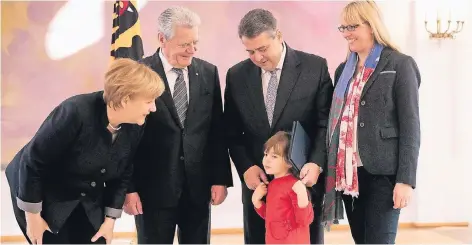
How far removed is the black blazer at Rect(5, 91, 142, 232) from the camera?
Result: 2125 millimetres

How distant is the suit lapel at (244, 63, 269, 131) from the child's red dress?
0.94 feet

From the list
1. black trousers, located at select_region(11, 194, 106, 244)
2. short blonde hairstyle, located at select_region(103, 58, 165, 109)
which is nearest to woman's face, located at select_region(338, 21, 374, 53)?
short blonde hairstyle, located at select_region(103, 58, 165, 109)

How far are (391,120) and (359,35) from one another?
0.37 meters

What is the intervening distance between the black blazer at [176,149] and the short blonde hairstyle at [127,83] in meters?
0.32

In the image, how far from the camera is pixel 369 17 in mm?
2375

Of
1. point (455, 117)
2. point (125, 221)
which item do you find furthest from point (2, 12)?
point (455, 117)

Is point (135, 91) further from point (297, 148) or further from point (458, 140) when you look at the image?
point (458, 140)

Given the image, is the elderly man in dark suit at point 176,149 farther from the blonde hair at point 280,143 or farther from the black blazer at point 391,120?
the black blazer at point 391,120

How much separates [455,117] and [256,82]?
386cm

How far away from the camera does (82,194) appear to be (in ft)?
7.32

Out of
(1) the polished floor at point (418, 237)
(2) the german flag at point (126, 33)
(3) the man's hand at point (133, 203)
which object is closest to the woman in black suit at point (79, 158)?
(3) the man's hand at point (133, 203)

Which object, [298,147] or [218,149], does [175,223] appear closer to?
[218,149]

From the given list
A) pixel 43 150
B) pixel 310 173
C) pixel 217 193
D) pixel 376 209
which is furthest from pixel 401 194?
pixel 43 150

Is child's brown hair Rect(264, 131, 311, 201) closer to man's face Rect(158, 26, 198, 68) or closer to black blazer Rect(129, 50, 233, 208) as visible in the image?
black blazer Rect(129, 50, 233, 208)
